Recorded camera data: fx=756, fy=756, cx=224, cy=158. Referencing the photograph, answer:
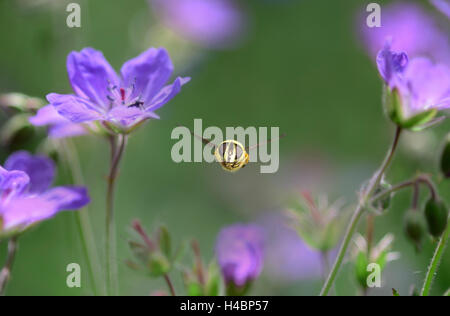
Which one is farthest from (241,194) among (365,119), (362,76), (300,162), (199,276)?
(199,276)

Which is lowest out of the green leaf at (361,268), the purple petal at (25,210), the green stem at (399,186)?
the green leaf at (361,268)

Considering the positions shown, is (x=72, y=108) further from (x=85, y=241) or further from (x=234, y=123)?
(x=234, y=123)

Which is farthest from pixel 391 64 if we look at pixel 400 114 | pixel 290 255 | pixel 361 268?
pixel 290 255

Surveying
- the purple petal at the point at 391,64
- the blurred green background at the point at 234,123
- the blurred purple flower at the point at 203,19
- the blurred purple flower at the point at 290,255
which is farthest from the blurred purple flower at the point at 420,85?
the blurred purple flower at the point at 203,19

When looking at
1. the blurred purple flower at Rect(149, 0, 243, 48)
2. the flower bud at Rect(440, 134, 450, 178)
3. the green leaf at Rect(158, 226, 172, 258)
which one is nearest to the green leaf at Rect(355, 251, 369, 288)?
the flower bud at Rect(440, 134, 450, 178)

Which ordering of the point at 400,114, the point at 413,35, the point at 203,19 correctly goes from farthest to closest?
the point at 203,19, the point at 413,35, the point at 400,114

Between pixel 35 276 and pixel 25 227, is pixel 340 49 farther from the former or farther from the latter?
pixel 25 227

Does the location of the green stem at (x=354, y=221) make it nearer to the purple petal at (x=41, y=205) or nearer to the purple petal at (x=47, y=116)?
the purple petal at (x=41, y=205)

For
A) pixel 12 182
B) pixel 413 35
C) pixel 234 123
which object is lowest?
pixel 12 182
